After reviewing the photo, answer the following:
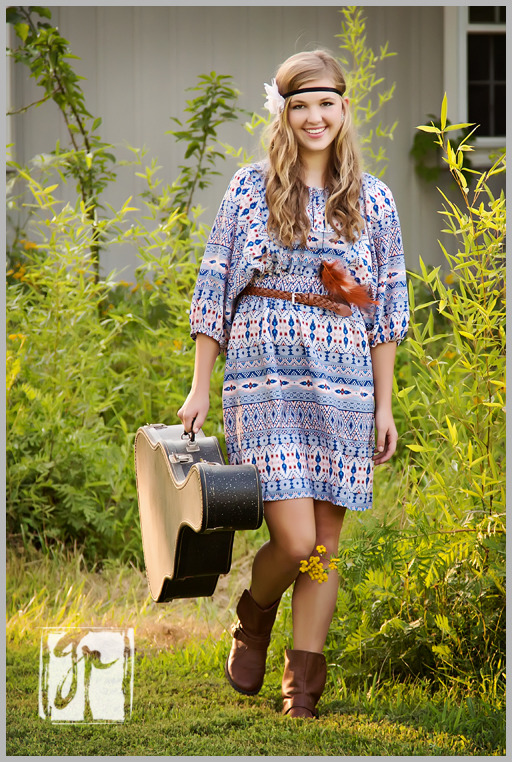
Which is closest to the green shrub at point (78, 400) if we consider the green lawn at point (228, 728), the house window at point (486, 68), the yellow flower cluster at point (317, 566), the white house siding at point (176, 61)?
the green lawn at point (228, 728)

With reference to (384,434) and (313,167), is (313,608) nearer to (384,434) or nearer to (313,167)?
(384,434)

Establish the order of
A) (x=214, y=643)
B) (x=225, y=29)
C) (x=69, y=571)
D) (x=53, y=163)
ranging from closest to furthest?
1. (x=214, y=643)
2. (x=69, y=571)
3. (x=53, y=163)
4. (x=225, y=29)

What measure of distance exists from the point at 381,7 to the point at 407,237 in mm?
1625

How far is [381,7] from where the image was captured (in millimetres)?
5797

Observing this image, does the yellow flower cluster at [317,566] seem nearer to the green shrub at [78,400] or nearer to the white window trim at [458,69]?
A: the green shrub at [78,400]

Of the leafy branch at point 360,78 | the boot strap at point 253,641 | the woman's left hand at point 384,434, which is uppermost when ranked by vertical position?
the leafy branch at point 360,78

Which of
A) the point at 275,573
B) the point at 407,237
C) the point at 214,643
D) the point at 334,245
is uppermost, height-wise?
the point at 407,237

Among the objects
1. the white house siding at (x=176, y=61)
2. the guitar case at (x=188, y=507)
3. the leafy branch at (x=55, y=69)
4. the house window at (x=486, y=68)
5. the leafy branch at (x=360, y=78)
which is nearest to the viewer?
the guitar case at (x=188, y=507)

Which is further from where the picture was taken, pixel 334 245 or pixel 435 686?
pixel 435 686

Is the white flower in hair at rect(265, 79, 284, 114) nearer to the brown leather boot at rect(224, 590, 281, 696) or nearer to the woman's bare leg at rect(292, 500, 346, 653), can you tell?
the woman's bare leg at rect(292, 500, 346, 653)

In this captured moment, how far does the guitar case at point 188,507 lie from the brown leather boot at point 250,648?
213 millimetres

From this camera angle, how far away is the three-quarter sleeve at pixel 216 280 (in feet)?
7.55

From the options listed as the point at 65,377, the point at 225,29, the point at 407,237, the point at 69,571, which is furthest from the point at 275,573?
the point at 225,29

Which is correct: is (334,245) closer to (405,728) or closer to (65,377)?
(405,728)
